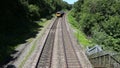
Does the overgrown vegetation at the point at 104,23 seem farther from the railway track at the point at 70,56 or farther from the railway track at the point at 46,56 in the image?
the railway track at the point at 46,56

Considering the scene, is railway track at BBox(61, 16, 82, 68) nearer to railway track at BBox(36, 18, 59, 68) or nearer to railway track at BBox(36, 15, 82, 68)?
railway track at BBox(36, 15, 82, 68)

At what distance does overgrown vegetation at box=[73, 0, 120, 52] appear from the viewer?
133ft

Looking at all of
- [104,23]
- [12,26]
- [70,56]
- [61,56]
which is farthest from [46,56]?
[12,26]

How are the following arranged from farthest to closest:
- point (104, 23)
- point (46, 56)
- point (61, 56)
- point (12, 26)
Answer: point (12, 26)
point (104, 23)
point (61, 56)
point (46, 56)

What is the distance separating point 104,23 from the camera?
44750 mm

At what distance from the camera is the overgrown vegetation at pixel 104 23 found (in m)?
40.5

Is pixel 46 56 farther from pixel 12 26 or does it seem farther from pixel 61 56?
pixel 12 26

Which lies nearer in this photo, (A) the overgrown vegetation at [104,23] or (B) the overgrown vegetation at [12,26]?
(B) the overgrown vegetation at [12,26]

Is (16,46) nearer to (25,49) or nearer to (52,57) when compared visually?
(25,49)

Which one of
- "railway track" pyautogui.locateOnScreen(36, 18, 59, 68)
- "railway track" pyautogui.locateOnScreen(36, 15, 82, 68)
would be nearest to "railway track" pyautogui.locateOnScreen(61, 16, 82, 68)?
"railway track" pyautogui.locateOnScreen(36, 15, 82, 68)

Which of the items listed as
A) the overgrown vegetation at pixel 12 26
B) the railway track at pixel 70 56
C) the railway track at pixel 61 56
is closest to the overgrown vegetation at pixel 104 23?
the railway track at pixel 70 56

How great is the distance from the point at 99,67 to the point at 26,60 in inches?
317

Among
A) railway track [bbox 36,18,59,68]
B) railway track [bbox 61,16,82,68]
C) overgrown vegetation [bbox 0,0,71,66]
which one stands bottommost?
railway track [bbox 61,16,82,68]

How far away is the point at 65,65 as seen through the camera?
28.3 metres
